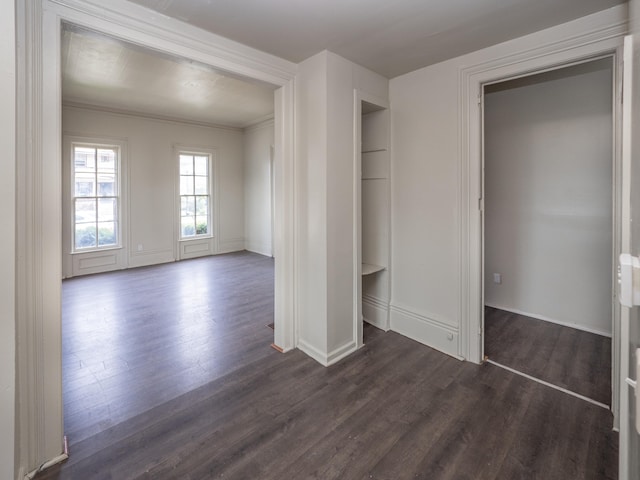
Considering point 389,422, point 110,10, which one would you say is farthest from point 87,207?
point 389,422

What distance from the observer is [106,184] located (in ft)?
18.4

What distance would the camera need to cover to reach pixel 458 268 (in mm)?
2643

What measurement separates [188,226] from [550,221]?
6.28 metres

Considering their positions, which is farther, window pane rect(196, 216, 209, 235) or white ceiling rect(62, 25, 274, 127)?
window pane rect(196, 216, 209, 235)

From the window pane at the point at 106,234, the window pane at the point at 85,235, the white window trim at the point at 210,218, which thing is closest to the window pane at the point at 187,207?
the white window trim at the point at 210,218

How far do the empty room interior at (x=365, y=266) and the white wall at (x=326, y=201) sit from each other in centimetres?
2

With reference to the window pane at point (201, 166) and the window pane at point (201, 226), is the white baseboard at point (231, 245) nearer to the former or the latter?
the window pane at point (201, 226)

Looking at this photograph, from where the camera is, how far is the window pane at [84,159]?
524cm

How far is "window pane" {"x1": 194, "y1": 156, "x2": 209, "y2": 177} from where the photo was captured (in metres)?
6.71

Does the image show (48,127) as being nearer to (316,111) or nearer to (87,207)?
(316,111)

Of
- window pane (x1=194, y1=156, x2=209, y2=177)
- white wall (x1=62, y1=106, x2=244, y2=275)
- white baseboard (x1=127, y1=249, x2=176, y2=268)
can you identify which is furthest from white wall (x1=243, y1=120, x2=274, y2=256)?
white baseboard (x1=127, y1=249, x2=176, y2=268)

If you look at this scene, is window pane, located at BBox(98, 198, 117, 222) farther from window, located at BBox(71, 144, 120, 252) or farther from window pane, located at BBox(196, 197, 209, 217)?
window pane, located at BBox(196, 197, 209, 217)

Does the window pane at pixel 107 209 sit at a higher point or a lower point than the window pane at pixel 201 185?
lower

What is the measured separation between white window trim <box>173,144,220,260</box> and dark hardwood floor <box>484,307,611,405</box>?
562cm
